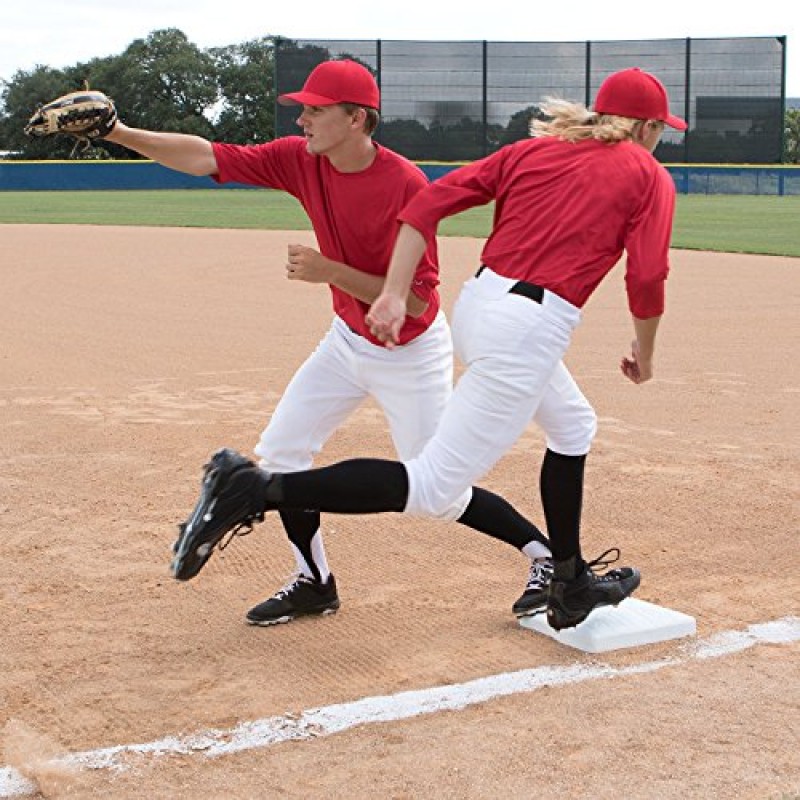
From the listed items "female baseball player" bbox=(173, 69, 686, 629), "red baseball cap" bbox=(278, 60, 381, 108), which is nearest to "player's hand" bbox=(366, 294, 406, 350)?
"female baseball player" bbox=(173, 69, 686, 629)

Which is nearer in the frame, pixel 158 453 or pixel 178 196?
pixel 158 453

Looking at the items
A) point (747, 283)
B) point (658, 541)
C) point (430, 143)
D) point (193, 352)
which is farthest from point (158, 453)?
point (430, 143)

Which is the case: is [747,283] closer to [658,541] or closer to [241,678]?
[658,541]

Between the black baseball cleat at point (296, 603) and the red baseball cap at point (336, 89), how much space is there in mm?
1481

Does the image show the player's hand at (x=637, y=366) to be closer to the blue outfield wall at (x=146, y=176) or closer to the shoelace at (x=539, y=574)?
the shoelace at (x=539, y=574)

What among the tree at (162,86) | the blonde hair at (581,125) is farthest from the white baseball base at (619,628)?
the tree at (162,86)

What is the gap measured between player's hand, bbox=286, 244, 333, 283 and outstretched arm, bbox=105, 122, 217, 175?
61cm

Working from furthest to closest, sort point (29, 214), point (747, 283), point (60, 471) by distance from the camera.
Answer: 1. point (29, 214)
2. point (747, 283)
3. point (60, 471)

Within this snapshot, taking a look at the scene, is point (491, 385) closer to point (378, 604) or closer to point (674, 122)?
point (674, 122)

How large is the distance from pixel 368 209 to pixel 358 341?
1.32 ft

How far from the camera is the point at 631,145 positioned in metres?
3.64

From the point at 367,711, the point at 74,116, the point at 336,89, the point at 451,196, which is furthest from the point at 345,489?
the point at 74,116

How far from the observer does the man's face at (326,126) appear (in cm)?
387

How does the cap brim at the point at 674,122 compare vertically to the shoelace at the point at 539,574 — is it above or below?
above
